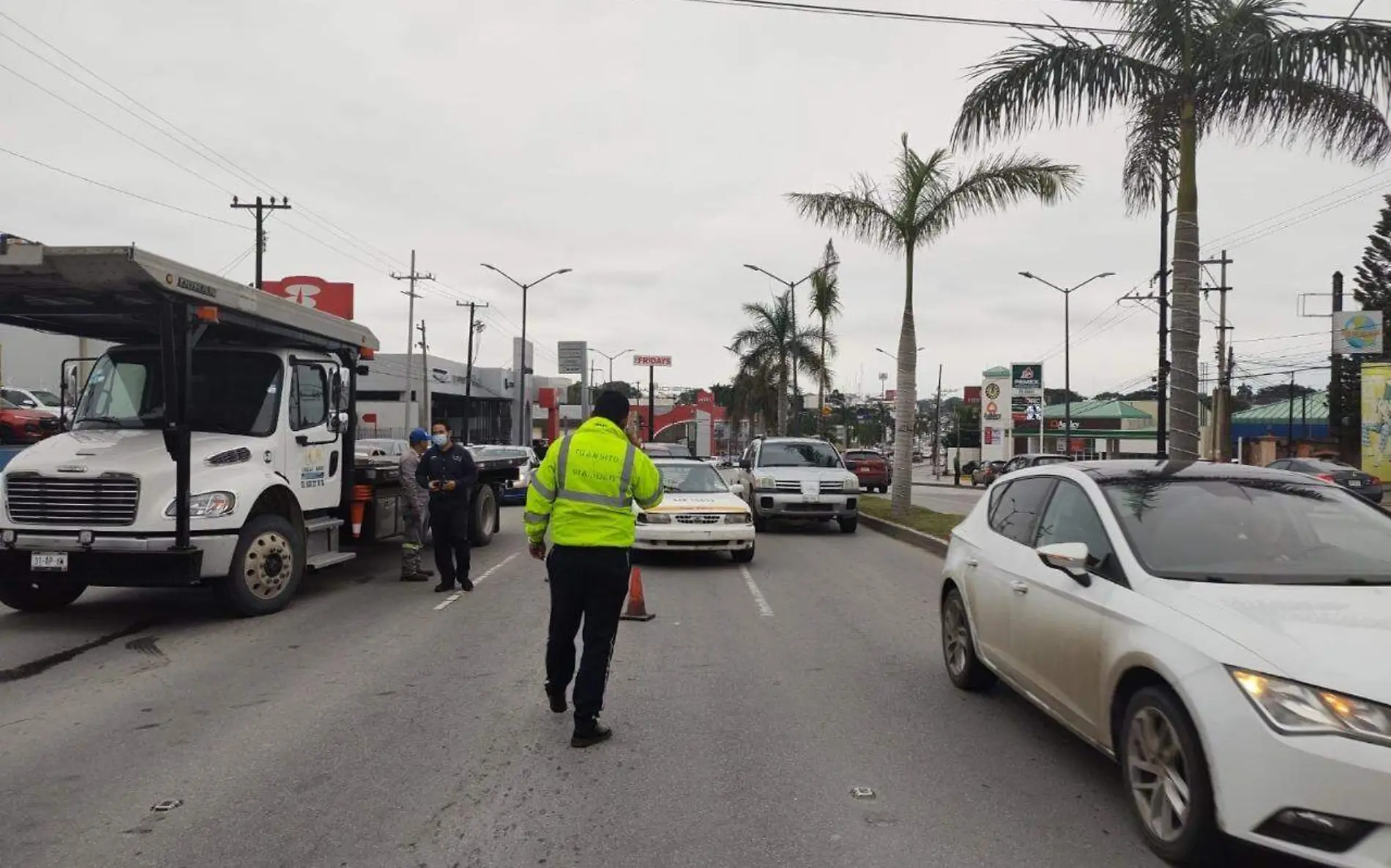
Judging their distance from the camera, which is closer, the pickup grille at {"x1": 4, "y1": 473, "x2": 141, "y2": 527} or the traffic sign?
the pickup grille at {"x1": 4, "y1": 473, "x2": 141, "y2": 527}

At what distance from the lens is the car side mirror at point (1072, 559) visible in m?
4.38

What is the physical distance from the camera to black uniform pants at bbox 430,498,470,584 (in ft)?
33.6

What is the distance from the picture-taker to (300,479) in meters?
9.83

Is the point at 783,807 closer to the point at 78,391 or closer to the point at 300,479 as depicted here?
the point at 300,479

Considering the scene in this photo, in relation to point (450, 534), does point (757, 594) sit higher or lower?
lower

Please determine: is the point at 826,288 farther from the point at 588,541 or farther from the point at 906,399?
the point at 588,541

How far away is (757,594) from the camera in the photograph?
10617 millimetres

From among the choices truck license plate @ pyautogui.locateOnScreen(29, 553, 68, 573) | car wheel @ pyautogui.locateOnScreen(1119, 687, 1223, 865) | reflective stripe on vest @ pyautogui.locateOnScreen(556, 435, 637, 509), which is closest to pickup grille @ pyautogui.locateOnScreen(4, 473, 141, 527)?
truck license plate @ pyautogui.locateOnScreen(29, 553, 68, 573)

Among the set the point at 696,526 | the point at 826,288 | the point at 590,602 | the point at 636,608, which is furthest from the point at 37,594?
the point at 826,288

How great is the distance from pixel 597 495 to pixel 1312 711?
3.30 meters

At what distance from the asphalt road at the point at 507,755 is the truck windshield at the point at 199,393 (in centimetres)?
185

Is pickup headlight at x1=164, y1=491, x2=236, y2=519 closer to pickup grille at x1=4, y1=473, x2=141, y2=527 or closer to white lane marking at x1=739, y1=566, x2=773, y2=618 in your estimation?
pickup grille at x1=4, y1=473, x2=141, y2=527

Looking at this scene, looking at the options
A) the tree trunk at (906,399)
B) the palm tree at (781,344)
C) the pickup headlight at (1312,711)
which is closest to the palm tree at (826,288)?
the palm tree at (781,344)

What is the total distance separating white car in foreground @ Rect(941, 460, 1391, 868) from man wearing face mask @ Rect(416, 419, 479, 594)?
5951 millimetres
